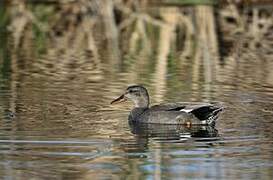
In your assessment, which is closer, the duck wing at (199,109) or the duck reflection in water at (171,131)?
the duck reflection in water at (171,131)

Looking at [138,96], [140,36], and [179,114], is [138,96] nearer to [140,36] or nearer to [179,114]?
[179,114]

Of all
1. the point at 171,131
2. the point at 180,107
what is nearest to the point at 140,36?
the point at 180,107

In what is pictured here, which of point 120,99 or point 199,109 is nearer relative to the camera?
point 199,109

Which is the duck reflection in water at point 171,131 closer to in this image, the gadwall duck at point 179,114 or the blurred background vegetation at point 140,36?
the gadwall duck at point 179,114

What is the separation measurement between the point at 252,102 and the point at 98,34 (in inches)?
350

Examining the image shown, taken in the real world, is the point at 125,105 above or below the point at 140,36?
below

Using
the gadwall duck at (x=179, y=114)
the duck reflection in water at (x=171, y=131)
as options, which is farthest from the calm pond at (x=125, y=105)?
the gadwall duck at (x=179, y=114)

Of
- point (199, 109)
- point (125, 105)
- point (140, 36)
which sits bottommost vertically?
point (125, 105)

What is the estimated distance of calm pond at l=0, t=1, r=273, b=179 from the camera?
809 centimetres

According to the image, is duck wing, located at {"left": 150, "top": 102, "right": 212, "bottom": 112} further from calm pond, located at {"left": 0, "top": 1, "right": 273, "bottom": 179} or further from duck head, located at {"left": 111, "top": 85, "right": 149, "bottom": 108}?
duck head, located at {"left": 111, "top": 85, "right": 149, "bottom": 108}

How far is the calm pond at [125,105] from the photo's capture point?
318 inches

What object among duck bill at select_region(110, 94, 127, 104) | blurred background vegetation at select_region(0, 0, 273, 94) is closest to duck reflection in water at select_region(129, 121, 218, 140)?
duck bill at select_region(110, 94, 127, 104)

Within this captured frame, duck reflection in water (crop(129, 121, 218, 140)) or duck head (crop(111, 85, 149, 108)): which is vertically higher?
duck head (crop(111, 85, 149, 108))

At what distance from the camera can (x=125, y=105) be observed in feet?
39.0
